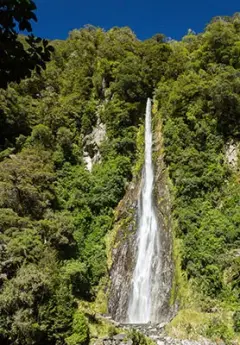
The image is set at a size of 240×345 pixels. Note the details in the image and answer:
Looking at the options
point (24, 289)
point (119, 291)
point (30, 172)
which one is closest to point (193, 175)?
point (119, 291)

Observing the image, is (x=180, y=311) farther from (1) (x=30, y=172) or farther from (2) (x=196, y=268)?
(1) (x=30, y=172)

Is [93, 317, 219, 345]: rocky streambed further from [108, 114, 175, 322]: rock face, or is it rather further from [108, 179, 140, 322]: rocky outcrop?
[108, 179, 140, 322]: rocky outcrop

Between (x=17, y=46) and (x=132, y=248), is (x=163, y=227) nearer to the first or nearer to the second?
(x=132, y=248)

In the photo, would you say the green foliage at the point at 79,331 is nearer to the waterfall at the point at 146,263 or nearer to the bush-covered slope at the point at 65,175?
the bush-covered slope at the point at 65,175

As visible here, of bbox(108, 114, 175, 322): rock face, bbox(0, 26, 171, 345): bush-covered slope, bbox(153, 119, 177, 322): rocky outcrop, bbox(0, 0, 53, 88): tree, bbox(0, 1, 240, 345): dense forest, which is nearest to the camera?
bbox(0, 0, 53, 88): tree

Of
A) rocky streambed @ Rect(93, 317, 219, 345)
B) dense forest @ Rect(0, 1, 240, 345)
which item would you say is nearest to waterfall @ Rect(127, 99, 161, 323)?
dense forest @ Rect(0, 1, 240, 345)

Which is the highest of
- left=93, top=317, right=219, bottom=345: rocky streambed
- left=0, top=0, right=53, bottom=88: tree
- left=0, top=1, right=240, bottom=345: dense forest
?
left=0, top=1, right=240, bottom=345: dense forest
